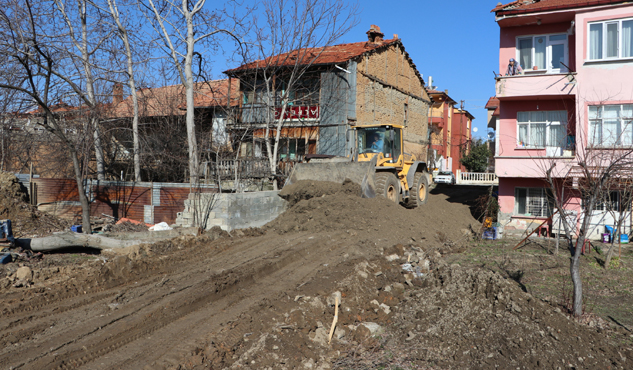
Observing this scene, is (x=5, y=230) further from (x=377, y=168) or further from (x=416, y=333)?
(x=377, y=168)

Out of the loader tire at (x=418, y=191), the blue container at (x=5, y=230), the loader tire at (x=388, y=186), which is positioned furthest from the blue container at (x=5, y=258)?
the loader tire at (x=418, y=191)

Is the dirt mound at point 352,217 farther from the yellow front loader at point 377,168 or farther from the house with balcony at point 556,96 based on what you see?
the house with balcony at point 556,96

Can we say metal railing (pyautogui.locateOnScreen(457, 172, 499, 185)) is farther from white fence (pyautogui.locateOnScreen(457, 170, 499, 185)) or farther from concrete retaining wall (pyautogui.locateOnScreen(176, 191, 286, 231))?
concrete retaining wall (pyautogui.locateOnScreen(176, 191, 286, 231))

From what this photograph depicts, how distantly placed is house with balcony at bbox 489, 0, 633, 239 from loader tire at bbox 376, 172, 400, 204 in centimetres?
375

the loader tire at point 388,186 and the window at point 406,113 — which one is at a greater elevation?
the window at point 406,113

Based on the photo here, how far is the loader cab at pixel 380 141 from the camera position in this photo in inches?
617

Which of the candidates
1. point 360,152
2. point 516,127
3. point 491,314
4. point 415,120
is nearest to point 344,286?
point 491,314

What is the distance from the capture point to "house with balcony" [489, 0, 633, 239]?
14.0 metres

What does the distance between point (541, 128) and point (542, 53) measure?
8.51 feet

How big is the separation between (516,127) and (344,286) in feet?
36.7

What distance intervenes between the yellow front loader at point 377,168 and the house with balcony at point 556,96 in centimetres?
308

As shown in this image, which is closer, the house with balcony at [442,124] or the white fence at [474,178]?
the white fence at [474,178]

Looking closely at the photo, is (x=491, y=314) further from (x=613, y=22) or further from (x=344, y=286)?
(x=613, y=22)

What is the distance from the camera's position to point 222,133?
2506cm
